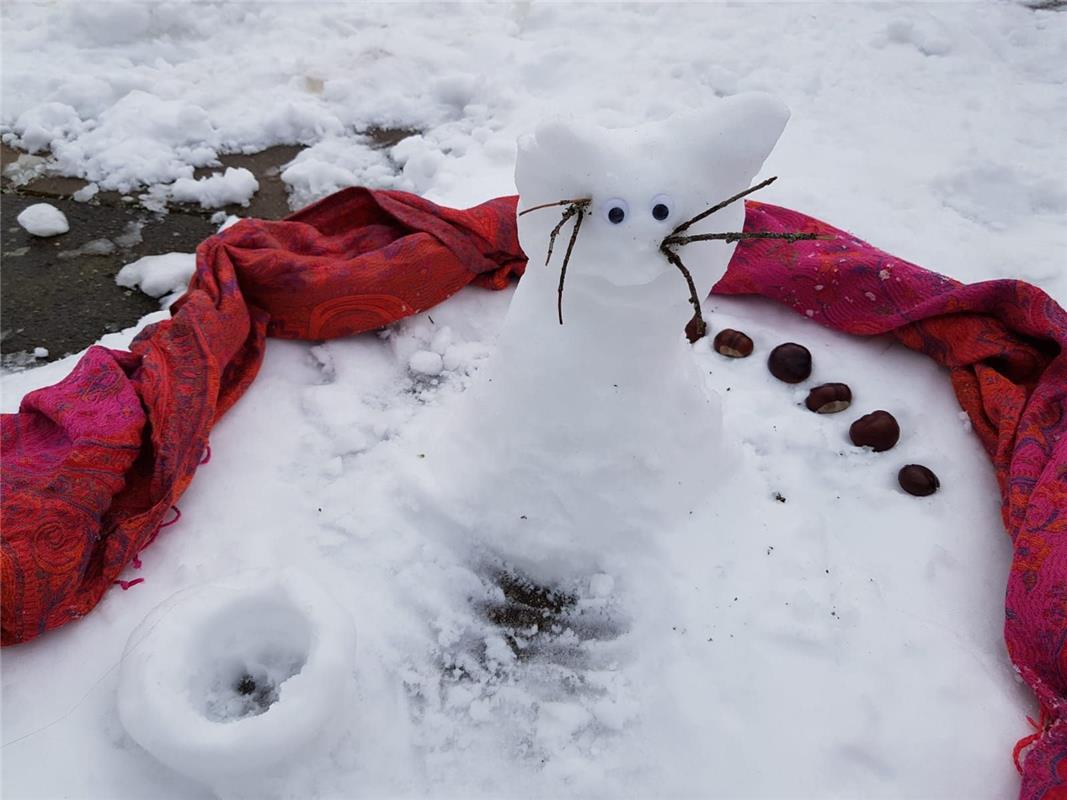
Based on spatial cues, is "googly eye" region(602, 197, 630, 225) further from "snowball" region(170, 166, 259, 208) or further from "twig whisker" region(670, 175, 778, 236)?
"snowball" region(170, 166, 259, 208)

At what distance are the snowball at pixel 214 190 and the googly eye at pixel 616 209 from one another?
5.91ft

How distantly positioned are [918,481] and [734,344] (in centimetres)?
54

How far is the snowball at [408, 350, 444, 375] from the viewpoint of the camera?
1.89 meters

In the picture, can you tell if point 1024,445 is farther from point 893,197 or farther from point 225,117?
point 225,117

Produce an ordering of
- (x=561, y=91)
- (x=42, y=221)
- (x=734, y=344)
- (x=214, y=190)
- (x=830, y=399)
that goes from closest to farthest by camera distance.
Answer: (x=830, y=399) → (x=734, y=344) → (x=42, y=221) → (x=214, y=190) → (x=561, y=91)

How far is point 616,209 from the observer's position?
1.11 metres

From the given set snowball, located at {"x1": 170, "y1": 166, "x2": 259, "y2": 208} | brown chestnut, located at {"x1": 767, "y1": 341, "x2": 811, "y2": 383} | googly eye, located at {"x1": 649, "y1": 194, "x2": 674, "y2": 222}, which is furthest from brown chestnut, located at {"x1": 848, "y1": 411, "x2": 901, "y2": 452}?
snowball, located at {"x1": 170, "y1": 166, "x2": 259, "y2": 208}

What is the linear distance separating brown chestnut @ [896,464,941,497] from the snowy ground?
22 mm

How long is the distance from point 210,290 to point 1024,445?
1.82 metres

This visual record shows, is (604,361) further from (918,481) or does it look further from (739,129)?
(918,481)

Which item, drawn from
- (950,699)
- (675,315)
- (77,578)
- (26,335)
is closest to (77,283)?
(26,335)

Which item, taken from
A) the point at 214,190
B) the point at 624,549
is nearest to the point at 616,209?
the point at 624,549

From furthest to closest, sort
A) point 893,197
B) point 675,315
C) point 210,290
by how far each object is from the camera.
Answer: point 893,197, point 210,290, point 675,315

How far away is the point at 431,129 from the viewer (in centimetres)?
285
